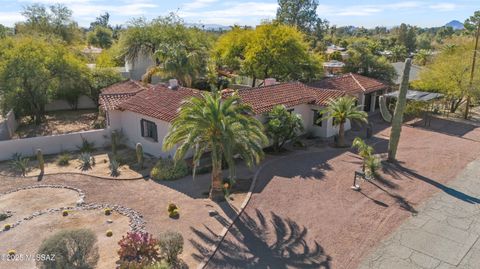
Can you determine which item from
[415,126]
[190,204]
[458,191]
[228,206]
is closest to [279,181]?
[228,206]

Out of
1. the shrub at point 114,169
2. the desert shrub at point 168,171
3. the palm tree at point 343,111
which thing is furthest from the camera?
the palm tree at point 343,111

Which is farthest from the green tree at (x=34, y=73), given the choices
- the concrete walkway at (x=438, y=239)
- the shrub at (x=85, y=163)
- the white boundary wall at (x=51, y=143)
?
the concrete walkway at (x=438, y=239)

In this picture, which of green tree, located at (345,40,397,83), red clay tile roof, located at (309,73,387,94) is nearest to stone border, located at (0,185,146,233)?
red clay tile roof, located at (309,73,387,94)

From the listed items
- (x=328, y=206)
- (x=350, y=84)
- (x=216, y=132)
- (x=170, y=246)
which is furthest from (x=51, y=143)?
(x=350, y=84)

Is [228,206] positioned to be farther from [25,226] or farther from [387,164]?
[387,164]

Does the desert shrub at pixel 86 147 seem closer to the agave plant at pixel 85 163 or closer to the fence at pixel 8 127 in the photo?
the agave plant at pixel 85 163

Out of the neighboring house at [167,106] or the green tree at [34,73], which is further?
the green tree at [34,73]
